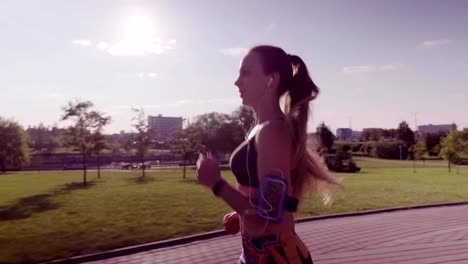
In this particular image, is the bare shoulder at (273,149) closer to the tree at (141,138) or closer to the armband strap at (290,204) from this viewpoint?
the armband strap at (290,204)

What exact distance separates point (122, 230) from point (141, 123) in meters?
28.9

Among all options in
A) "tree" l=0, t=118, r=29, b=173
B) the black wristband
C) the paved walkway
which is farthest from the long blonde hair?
"tree" l=0, t=118, r=29, b=173

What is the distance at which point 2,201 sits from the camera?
1692 cm

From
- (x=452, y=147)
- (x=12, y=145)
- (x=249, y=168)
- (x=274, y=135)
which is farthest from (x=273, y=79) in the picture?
(x=12, y=145)

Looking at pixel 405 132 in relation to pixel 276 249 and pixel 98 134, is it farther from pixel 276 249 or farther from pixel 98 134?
pixel 276 249

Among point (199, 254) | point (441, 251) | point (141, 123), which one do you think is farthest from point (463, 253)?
point (141, 123)

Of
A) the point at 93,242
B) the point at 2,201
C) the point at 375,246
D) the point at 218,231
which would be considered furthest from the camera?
the point at 2,201

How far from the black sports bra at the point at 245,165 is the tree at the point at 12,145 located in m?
54.1

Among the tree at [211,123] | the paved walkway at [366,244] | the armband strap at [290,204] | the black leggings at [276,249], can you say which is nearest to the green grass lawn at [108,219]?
the paved walkway at [366,244]

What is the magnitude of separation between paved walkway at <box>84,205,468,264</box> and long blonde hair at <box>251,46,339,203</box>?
4.79 m

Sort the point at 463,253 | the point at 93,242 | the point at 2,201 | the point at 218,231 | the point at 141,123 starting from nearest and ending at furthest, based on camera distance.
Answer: the point at 463,253 → the point at 93,242 → the point at 218,231 → the point at 2,201 → the point at 141,123

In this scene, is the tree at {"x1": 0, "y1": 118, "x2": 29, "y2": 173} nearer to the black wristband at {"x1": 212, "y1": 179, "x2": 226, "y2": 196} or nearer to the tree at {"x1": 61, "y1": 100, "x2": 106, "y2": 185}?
the tree at {"x1": 61, "y1": 100, "x2": 106, "y2": 185}

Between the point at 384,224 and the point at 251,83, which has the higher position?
the point at 251,83

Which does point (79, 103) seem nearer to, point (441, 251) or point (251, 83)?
point (441, 251)
